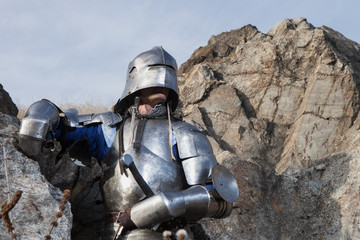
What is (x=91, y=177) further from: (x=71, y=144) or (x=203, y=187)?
(x=203, y=187)

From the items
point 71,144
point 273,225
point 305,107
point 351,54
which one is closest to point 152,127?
point 71,144

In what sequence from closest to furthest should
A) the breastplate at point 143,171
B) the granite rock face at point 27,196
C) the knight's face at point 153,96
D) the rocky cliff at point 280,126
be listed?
the granite rock face at point 27,196 → the breastplate at point 143,171 → the knight's face at point 153,96 → the rocky cliff at point 280,126

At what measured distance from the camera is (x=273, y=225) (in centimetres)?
504

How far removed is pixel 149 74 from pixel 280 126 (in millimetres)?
3513

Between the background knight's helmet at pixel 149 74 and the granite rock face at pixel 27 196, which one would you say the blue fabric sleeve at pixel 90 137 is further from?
the granite rock face at pixel 27 196

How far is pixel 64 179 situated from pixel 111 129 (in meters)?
0.55

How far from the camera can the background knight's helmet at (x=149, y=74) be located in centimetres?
449

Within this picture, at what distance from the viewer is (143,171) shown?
4078 mm

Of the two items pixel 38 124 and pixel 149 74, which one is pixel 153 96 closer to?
pixel 149 74

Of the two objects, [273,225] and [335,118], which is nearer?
[273,225]

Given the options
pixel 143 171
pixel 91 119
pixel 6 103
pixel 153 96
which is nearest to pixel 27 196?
pixel 143 171

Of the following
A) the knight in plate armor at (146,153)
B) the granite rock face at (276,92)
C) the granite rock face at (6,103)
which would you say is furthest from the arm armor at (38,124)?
the granite rock face at (276,92)

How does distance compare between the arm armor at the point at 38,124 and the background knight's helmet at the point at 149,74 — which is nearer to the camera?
the arm armor at the point at 38,124

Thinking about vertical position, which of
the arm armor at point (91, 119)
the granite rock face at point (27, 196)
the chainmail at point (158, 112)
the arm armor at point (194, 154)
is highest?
the chainmail at point (158, 112)
